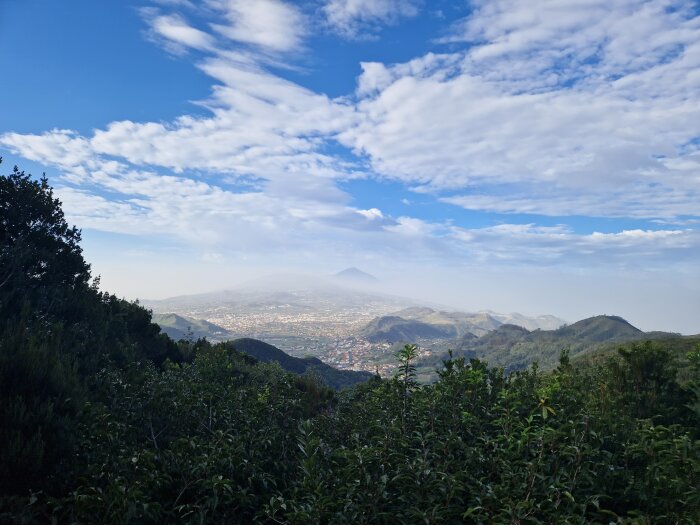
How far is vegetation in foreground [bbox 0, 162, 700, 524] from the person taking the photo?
183 inches

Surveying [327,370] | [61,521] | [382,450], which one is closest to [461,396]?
[382,450]

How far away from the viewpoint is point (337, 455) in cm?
588

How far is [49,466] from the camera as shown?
21.1 ft

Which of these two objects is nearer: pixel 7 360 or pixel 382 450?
pixel 382 450

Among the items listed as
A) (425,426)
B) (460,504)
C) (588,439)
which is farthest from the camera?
(425,426)

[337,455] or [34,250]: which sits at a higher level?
[34,250]

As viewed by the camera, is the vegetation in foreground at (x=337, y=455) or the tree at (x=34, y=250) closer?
the vegetation in foreground at (x=337, y=455)

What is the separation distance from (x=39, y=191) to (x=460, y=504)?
3222 cm

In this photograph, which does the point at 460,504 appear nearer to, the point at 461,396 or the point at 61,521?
the point at 461,396

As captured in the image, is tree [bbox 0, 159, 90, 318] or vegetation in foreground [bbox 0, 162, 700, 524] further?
tree [bbox 0, 159, 90, 318]

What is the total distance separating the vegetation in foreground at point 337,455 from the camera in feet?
15.3

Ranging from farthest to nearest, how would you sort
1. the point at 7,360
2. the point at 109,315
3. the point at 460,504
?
1. the point at 109,315
2. the point at 7,360
3. the point at 460,504

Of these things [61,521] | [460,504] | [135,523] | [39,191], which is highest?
[39,191]

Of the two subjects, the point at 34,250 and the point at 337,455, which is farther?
the point at 34,250
